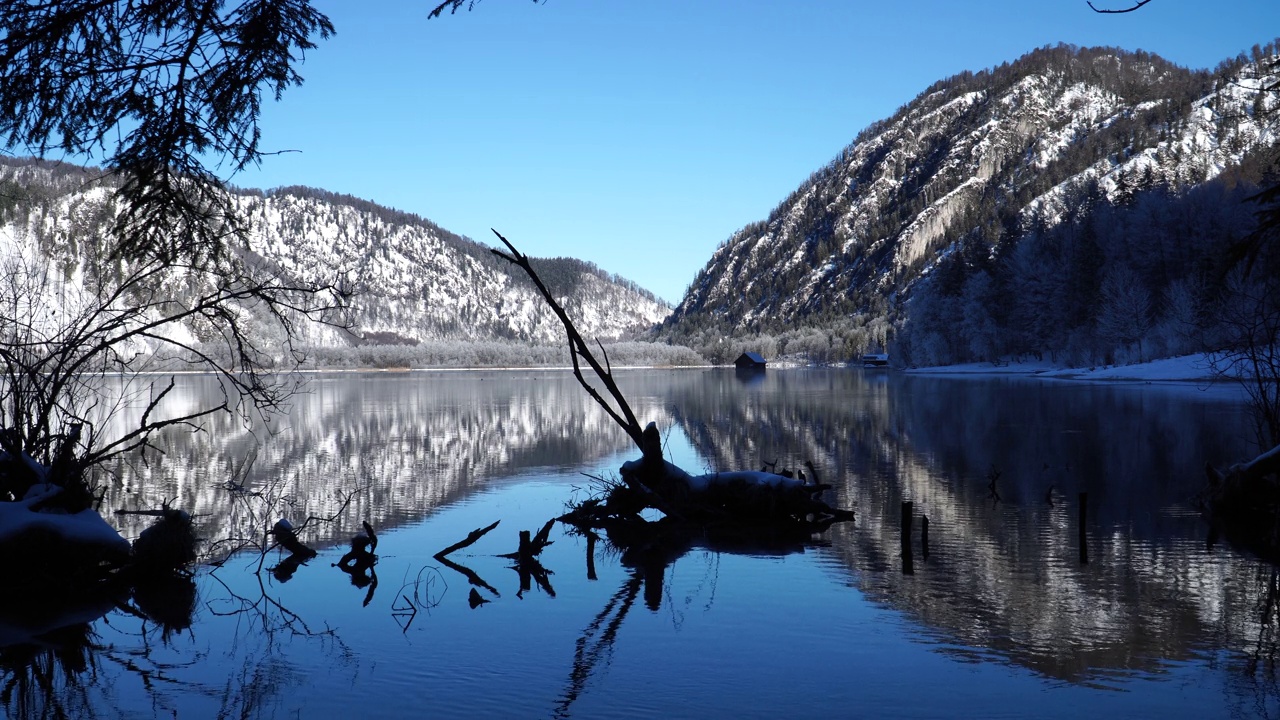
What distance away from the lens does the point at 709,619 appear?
11289 millimetres

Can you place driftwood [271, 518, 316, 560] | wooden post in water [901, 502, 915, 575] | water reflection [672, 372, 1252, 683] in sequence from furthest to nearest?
driftwood [271, 518, 316, 560]
wooden post in water [901, 502, 915, 575]
water reflection [672, 372, 1252, 683]

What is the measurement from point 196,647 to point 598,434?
85.8 ft

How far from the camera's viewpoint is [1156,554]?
14.1 metres

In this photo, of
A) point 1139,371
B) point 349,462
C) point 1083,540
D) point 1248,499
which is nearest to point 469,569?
point 1083,540

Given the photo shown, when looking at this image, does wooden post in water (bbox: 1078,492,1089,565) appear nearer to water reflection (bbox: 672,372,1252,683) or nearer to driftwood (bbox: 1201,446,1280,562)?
water reflection (bbox: 672,372,1252,683)

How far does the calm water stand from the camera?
8664 mm

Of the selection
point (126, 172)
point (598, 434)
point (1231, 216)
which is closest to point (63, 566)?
point (126, 172)

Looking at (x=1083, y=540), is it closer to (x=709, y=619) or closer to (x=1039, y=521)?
(x=1039, y=521)

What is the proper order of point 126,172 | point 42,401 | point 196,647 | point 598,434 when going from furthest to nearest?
point 598,434 → point 42,401 → point 196,647 → point 126,172

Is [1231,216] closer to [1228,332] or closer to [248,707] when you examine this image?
[1228,332]

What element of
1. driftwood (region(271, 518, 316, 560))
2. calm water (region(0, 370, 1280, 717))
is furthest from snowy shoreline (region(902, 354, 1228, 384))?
driftwood (region(271, 518, 316, 560))

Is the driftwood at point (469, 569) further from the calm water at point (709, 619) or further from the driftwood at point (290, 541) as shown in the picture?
the driftwood at point (290, 541)

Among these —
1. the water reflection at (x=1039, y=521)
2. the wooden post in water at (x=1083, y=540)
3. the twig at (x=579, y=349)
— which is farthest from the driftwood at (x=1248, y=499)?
the twig at (x=579, y=349)

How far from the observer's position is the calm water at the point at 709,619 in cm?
866
